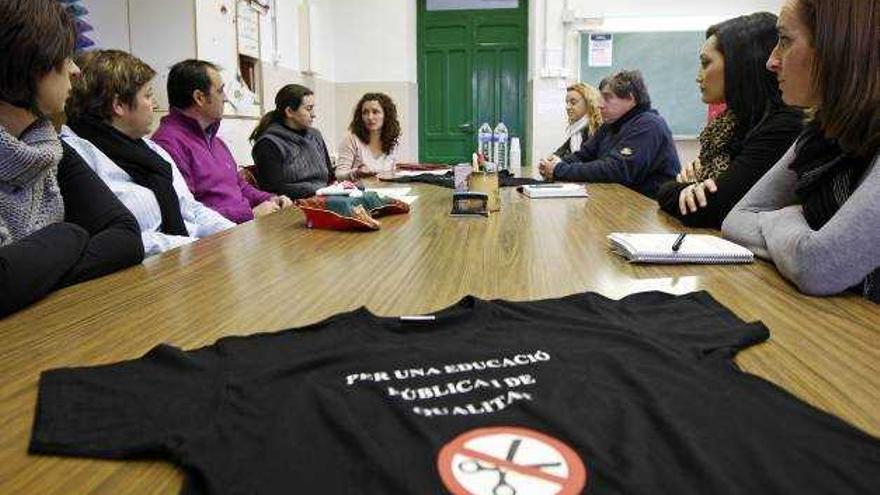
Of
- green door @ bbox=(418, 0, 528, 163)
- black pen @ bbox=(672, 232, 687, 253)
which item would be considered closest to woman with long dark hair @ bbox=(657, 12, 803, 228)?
black pen @ bbox=(672, 232, 687, 253)

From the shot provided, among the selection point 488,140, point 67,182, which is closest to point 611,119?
point 488,140

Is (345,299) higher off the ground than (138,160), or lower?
lower

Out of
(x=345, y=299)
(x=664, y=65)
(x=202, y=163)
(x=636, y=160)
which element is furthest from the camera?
(x=664, y=65)

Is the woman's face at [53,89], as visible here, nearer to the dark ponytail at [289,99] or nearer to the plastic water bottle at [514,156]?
the dark ponytail at [289,99]

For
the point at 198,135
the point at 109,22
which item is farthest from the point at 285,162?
the point at 109,22

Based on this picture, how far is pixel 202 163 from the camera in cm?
271

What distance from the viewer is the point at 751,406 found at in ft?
1.84

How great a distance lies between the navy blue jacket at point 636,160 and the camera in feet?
9.74

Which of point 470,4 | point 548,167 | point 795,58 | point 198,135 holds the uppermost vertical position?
point 470,4

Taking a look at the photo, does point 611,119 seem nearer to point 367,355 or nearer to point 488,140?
point 488,140

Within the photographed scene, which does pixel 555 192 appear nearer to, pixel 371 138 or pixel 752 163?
pixel 752 163

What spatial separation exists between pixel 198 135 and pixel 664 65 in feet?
14.8

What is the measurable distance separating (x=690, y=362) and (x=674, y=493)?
24 centimetres

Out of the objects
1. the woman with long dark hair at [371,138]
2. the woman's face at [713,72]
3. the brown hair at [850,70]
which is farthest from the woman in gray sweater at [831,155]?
the woman with long dark hair at [371,138]
